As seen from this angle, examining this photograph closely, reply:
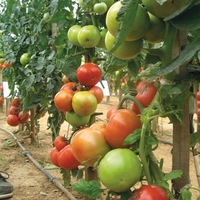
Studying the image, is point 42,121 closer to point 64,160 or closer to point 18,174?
point 18,174

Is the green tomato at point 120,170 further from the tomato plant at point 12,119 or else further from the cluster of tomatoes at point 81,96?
the tomato plant at point 12,119

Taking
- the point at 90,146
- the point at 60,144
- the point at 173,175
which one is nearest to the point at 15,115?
the point at 60,144

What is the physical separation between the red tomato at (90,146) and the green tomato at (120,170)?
0.06 metres

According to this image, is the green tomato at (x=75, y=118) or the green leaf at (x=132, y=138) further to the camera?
the green tomato at (x=75, y=118)

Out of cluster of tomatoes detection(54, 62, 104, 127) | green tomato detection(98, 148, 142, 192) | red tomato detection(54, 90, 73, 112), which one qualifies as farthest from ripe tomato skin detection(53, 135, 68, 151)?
green tomato detection(98, 148, 142, 192)

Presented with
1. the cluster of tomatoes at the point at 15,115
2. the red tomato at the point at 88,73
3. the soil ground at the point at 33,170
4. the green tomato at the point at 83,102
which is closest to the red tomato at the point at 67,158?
the green tomato at the point at 83,102

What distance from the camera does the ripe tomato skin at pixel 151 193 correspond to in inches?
20.4

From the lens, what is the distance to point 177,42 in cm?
59

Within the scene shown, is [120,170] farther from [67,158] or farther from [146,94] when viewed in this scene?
[67,158]

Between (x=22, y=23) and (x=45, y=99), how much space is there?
3.07ft

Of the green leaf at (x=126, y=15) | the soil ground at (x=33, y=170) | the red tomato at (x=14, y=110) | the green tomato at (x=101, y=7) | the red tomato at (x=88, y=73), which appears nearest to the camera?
the green leaf at (x=126, y=15)

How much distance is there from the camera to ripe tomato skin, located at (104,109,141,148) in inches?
23.4

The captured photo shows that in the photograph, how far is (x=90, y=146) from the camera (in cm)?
61

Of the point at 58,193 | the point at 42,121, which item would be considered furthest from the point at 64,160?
the point at 42,121
